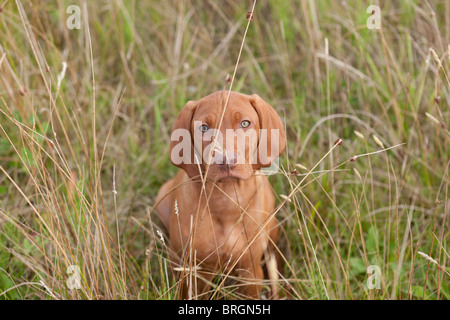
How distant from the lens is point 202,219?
257 centimetres

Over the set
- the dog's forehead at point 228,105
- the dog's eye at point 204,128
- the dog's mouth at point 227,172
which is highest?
the dog's forehead at point 228,105

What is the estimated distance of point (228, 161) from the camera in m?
2.30

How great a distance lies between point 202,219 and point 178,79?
1840mm

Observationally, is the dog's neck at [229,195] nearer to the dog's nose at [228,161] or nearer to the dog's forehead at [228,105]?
the dog's nose at [228,161]

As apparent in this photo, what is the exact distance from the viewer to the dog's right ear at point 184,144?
256cm

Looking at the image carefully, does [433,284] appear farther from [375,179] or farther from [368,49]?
[368,49]

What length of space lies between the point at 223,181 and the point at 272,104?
5.28 ft

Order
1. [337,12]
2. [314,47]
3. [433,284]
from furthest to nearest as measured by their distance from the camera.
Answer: [337,12]
[314,47]
[433,284]

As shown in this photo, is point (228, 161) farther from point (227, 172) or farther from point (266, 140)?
point (266, 140)

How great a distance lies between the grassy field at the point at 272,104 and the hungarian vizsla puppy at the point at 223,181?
29 centimetres

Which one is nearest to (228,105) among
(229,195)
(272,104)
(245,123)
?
(245,123)

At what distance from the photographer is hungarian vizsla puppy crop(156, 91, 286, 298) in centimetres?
240

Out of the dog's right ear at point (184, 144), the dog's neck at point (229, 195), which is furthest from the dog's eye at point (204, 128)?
the dog's neck at point (229, 195)
